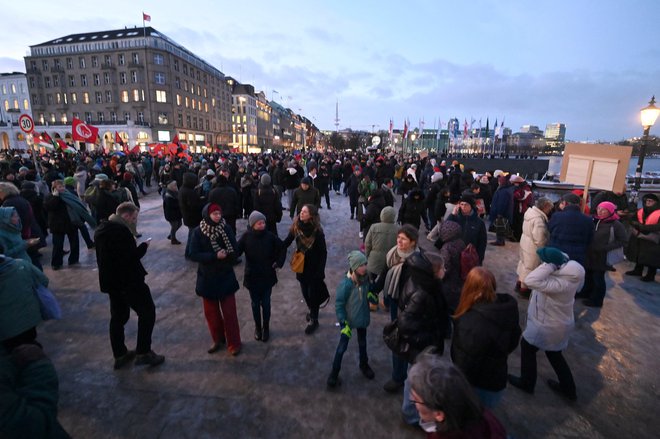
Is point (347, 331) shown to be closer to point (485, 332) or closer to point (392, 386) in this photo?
point (392, 386)

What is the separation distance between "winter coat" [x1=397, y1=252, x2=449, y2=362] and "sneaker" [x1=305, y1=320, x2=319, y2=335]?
2.05m

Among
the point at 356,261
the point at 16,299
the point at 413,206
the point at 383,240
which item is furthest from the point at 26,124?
the point at 356,261

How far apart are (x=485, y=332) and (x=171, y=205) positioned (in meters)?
7.96

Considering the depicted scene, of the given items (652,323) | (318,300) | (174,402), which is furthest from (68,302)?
(652,323)

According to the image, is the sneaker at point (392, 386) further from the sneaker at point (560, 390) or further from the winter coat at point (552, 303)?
the sneaker at point (560, 390)

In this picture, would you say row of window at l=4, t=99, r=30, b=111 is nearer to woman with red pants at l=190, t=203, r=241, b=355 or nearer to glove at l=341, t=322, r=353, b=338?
woman with red pants at l=190, t=203, r=241, b=355

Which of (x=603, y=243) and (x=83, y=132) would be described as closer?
(x=603, y=243)

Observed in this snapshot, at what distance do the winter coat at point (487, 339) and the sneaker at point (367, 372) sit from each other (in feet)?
4.49

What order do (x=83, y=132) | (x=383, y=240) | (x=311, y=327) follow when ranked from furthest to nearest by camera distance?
(x=83, y=132), (x=383, y=240), (x=311, y=327)

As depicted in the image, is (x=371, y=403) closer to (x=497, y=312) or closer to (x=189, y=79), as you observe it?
(x=497, y=312)

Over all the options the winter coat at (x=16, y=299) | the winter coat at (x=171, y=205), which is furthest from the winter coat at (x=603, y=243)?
the winter coat at (x=171, y=205)

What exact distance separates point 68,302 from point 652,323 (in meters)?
9.70

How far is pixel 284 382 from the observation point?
3873 mm

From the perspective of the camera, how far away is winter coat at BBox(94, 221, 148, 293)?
3665mm
